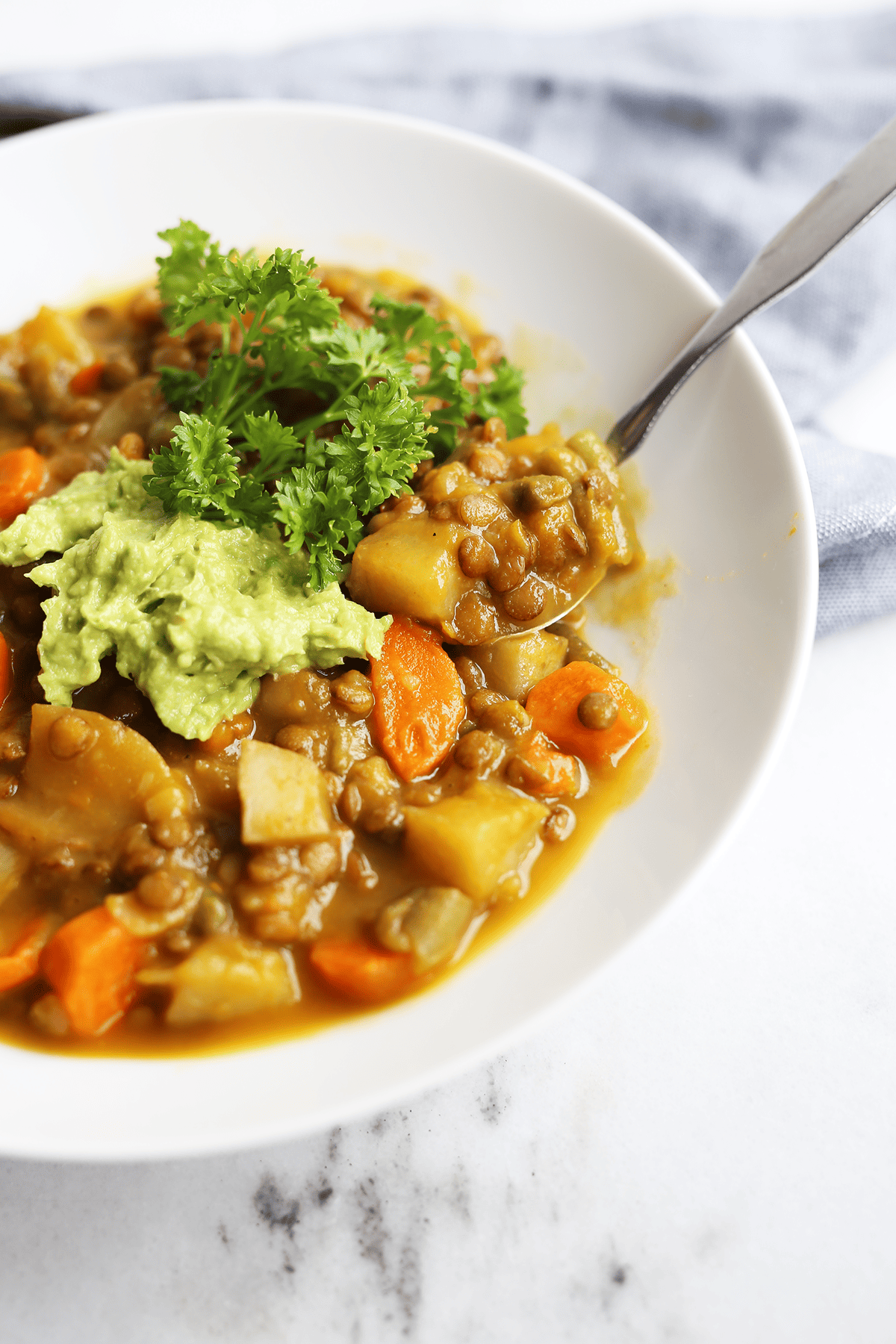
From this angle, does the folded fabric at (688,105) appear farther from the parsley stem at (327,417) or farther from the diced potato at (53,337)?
the parsley stem at (327,417)

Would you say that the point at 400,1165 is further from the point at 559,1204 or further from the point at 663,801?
the point at 663,801

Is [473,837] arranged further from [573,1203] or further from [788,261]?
[788,261]

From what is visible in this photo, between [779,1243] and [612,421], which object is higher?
[612,421]

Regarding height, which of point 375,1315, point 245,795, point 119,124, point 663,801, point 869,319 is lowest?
point 375,1315

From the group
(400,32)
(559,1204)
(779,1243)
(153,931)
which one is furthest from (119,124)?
(779,1243)

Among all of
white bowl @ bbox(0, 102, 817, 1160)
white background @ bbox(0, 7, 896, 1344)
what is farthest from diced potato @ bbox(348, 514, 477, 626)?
white background @ bbox(0, 7, 896, 1344)

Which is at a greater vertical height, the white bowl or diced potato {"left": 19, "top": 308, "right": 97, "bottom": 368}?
the white bowl

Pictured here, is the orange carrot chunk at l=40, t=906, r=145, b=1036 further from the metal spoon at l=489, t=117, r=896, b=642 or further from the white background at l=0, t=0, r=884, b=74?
the white background at l=0, t=0, r=884, b=74
